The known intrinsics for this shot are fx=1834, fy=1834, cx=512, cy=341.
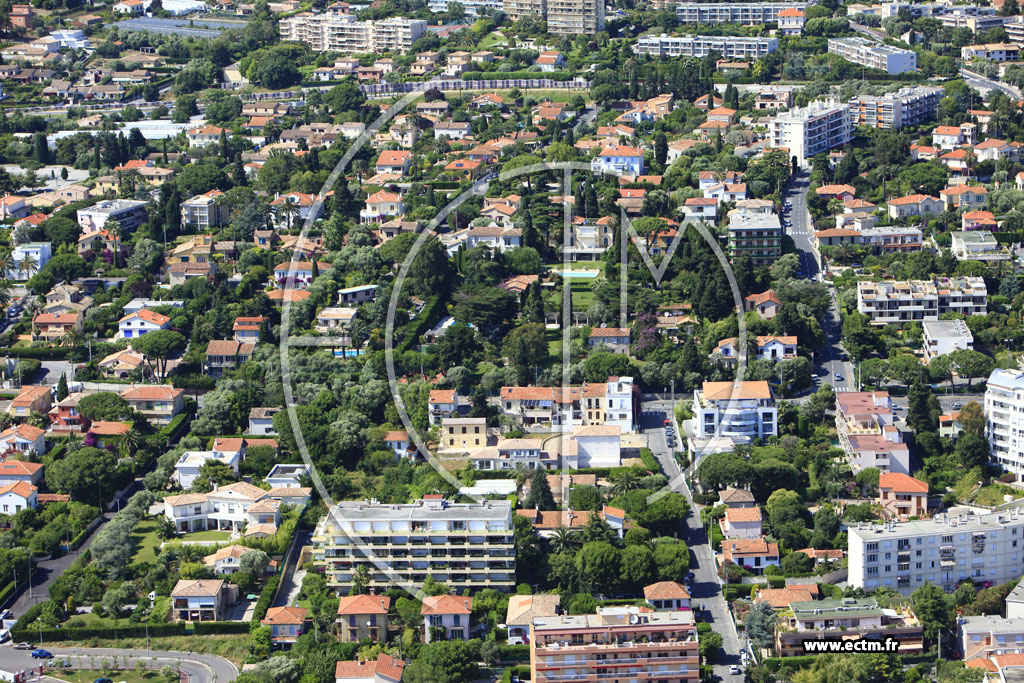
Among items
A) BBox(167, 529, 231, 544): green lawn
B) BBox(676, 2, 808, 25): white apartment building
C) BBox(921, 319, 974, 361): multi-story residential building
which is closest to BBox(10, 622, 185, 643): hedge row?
BBox(167, 529, 231, 544): green lawn

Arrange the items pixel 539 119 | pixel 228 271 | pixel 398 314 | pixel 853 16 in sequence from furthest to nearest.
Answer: pixel 853 16
pixel 539 119
pixel 228 271
pixel 398 314

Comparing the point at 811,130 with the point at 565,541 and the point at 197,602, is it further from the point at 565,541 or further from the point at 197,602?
the point at 197,602

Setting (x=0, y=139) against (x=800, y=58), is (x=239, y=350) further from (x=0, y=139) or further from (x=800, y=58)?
(x=800, y=58)

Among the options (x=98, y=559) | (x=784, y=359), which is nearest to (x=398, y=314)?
(x=784, y=359)

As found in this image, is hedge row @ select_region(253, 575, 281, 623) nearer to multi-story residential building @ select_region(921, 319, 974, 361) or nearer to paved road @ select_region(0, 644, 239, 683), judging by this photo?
paved road @ select_region(0, 644, 239, 683)

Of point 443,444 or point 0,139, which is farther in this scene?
point 0,139

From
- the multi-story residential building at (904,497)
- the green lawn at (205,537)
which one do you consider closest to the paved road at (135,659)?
the green lawn at (205,537)
